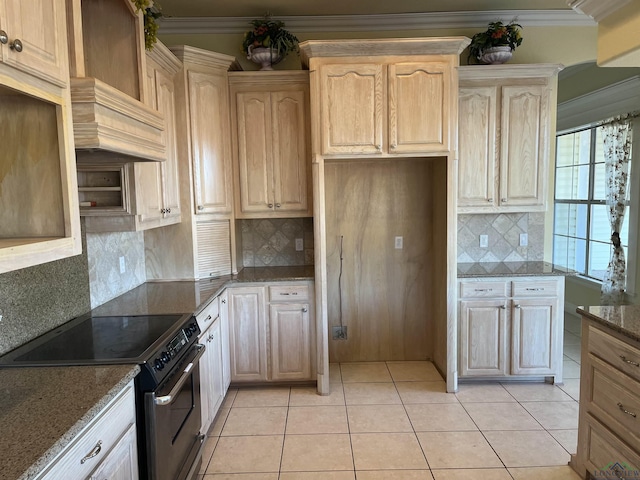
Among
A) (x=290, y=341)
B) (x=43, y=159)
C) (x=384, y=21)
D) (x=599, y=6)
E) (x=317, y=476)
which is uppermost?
(x=384, y=21)

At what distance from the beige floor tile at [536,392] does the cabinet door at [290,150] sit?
7.00 feet

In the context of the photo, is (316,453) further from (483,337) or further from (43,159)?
(43,159)

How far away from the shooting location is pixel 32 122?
4.98ft

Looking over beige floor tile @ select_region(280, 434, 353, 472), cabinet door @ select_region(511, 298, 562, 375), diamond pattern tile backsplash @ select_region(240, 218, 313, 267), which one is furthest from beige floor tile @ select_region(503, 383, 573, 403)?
diamond pattern tile backsplash @ select_region(240, 218, 313, 267)

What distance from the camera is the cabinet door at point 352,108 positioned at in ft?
10.3

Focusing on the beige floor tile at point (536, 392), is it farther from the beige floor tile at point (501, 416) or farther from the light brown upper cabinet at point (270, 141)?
the light brown upper cabinet at point (270, 141)

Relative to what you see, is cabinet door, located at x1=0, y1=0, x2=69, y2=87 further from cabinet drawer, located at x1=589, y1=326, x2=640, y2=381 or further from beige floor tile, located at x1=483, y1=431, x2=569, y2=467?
beige floor tile, located at x1=483, y1=431, x2=569, y2=467

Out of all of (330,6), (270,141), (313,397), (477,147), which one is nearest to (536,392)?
(313,397)

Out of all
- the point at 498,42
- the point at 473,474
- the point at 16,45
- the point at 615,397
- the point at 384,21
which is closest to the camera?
the point at 16,45

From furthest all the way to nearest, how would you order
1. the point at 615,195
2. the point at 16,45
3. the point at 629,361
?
the point at 615,195 < the point at 629,361 < the point at 16,45

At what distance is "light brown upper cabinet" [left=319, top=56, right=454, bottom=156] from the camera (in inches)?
124

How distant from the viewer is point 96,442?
1377 millimetres

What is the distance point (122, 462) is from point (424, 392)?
2402 millimetres

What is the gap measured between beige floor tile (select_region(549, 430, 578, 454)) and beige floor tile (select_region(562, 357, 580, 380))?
2.93 ft
